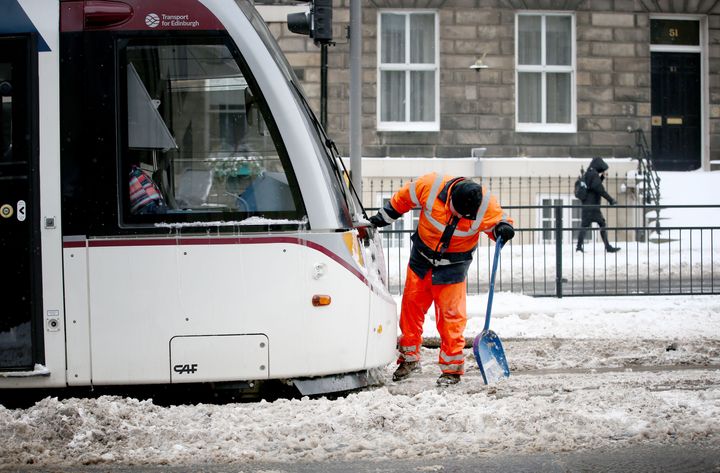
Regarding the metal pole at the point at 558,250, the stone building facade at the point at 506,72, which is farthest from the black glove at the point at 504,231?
the stone building facade at the point at 506,72

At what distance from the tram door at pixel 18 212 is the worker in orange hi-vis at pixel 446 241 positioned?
2640 millimetres

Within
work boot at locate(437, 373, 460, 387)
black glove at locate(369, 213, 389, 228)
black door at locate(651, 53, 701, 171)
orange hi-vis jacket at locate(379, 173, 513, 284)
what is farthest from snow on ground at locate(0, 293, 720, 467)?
black door at locate(651, 53, 701, 171)

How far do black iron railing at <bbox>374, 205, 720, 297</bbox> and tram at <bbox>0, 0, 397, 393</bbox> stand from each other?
20.3ft

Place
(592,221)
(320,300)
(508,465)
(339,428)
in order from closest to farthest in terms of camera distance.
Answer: (508,465)
(339,428)
(320,300)
(592,221)

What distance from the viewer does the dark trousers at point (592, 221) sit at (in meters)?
12.7

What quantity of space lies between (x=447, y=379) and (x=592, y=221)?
714cm

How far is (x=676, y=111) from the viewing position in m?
22.9

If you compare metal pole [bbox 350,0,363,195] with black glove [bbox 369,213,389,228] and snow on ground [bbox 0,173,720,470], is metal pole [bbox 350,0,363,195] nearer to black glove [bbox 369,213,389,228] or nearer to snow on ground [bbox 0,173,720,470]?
black glove [bbox 369,213,389,228]

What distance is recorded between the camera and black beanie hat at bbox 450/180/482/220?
7359mm

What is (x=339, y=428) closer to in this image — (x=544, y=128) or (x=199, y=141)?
(x=199, y=141)

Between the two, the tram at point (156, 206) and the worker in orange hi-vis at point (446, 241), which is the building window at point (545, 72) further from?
the tram at point (156, 206)

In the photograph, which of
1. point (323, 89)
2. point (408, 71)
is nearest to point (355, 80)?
point (323, 89)

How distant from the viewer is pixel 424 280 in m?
7.84

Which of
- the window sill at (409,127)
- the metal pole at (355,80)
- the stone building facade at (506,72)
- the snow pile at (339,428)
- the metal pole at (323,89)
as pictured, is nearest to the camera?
the snow pile at (339,428)
